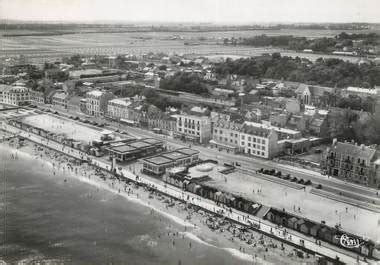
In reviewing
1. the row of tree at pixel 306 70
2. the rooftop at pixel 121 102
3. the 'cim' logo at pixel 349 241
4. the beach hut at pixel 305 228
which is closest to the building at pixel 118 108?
the rooftop at pixel 121 102

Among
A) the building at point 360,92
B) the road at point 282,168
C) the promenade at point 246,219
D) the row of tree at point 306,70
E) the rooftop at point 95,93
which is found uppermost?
the row of tree at point 306,70

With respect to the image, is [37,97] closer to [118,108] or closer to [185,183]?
[118,108]

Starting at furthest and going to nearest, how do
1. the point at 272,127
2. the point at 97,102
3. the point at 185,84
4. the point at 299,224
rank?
the point at 185,84 → the point at 97,102 → the point at 272,127 → the point at 299,224

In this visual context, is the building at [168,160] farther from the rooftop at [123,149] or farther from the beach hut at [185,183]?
the beach hut at [185,183]

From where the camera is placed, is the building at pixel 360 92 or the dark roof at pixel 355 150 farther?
the building at pixel 360 92

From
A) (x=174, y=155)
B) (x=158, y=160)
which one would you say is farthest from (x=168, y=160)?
(x=174, y=155)
